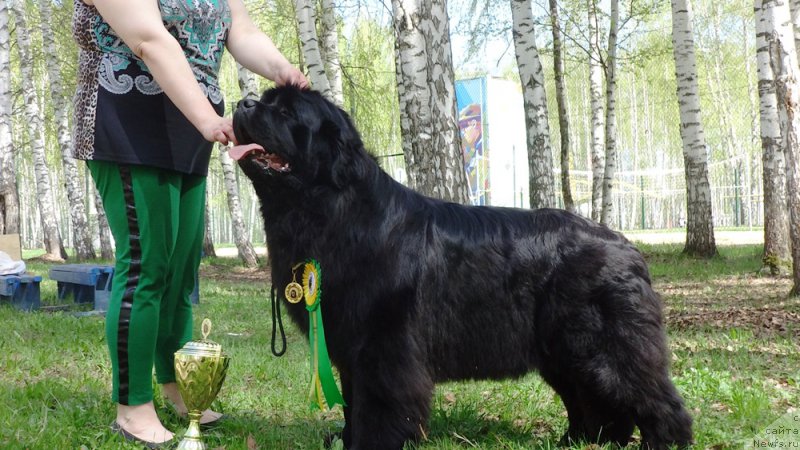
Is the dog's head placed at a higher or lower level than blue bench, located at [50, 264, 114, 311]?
higher

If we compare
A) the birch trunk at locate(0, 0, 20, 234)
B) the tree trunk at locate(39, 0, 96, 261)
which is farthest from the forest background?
the birch trunk at locate(0, 0, 20, 234)

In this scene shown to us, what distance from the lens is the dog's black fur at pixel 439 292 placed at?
2826mm

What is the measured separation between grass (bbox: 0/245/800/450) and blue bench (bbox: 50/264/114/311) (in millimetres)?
455

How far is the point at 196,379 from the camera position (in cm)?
283

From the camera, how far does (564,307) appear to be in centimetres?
298

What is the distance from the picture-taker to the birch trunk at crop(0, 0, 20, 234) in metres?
10.7

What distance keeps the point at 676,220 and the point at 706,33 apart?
43.5 feet

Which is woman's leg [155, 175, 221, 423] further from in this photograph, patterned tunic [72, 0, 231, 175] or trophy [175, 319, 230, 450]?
trophy [175, 319, 230, 450]

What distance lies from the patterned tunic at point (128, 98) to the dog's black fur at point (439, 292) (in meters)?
0.43

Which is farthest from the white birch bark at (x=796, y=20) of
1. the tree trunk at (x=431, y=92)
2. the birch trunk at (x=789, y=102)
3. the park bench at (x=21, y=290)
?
the park bench at (x=21, y=290)

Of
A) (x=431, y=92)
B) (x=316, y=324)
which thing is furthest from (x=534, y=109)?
(x=316, y=324)

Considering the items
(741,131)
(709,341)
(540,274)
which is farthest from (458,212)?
(741,131)

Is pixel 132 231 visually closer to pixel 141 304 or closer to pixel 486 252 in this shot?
pixel 141 304

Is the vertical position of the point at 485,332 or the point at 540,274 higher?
the point at 540,274
